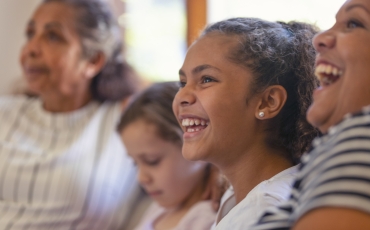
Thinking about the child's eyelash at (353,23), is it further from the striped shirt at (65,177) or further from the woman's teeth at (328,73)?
the striped shirt at (65,177)

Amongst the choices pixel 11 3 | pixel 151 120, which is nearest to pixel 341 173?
pixel 151 120

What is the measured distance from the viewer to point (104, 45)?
1960 millimetres

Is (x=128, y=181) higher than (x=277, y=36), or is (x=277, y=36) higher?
(x=277, y=36)

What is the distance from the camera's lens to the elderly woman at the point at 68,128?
5.73 ft

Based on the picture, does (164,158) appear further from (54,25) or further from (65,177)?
(54,25)

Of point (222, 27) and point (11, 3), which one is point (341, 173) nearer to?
point (222, 27)

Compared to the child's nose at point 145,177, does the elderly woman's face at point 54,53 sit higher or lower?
higher

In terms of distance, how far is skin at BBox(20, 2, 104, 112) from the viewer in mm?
1896

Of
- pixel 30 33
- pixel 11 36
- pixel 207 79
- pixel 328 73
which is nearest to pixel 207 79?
pixel 207 79

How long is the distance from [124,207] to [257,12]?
0.87 m

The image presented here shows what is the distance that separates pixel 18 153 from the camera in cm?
180

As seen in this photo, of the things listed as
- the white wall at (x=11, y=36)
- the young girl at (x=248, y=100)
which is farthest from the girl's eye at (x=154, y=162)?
the white wall at (x=11, y=36)

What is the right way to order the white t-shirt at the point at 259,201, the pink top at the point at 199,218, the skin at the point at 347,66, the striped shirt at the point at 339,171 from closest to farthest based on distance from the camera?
1. the striped shirt at the point at 339,171
2. the skin at the point at 347,66
3. the white t-shirt at the point at 259,201
4. the pink top at the point at 199,218

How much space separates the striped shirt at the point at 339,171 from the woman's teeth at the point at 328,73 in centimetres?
14
